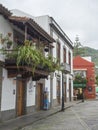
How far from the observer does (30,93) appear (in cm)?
2014

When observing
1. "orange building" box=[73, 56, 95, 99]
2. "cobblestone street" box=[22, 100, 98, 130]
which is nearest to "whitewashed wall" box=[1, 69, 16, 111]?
"cobblestone street" box=[22, 100, 98, 130]

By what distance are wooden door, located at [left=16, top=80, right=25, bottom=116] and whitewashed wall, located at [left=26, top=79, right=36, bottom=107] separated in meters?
0.72

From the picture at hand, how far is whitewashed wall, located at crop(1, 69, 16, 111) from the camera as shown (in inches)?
599

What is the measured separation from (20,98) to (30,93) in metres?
1.94

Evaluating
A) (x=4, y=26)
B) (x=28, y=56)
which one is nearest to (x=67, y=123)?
(x=28, y=56)

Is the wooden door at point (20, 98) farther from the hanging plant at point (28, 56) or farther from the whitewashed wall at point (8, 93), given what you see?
the hanging plant at point (28, 56)

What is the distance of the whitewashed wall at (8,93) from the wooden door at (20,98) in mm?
935

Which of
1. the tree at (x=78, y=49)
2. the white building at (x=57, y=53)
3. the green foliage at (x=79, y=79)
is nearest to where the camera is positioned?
the white building at (x=57, y=53)

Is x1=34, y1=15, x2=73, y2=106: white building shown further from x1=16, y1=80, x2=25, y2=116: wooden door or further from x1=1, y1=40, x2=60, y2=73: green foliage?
x1=1, y1=40, x2=60, y2=73: green foliage

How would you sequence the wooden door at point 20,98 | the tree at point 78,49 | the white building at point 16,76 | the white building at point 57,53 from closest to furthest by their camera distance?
the white building at point 16,76 < the wooden door at point 20,98 < the white building at point 57,53 < the tree at point 78,49

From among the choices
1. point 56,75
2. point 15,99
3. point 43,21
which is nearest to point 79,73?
point 56,75

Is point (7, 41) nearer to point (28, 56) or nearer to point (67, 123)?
point (28, 56)

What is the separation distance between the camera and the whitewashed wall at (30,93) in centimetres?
1962

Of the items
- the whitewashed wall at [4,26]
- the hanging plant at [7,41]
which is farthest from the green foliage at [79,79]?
the hanging plant at [7,41]
